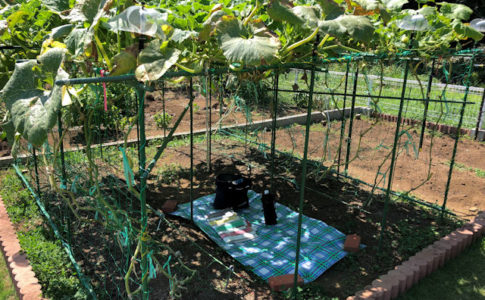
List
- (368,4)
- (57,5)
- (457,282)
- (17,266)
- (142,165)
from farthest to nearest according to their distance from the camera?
(457,282)
(17,266)
(57,5)
(368,4)
(142,165)

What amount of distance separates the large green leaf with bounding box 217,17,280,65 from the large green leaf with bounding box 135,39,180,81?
0.92ft

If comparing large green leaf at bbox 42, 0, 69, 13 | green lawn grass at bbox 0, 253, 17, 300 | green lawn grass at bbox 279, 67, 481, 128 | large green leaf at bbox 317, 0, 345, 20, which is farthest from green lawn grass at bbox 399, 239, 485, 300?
green lawn grass at bbox 279, 67, 481, 128

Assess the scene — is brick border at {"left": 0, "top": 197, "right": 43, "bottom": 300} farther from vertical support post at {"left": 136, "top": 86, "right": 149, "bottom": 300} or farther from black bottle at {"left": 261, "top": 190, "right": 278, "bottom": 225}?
black bottle at {"left": 261, "top": 190, "right": 278, "bottom": 225}

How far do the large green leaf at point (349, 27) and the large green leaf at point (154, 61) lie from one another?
0.75m

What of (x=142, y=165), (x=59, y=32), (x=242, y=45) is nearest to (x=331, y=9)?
(x=242, y=45)

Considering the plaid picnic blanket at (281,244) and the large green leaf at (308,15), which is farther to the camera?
the plaid picnic blanket at (281,244)

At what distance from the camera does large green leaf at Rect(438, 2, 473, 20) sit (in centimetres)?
289

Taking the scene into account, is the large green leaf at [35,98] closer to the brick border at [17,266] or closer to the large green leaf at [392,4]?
the brick border at [17,266]

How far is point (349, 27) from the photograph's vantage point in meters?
1.87

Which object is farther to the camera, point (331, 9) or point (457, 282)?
point (457, 282)

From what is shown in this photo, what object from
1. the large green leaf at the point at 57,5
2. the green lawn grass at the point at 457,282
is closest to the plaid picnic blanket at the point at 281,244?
the green lawn grass at the point at 457,282

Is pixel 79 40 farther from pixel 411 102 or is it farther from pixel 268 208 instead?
pixel 411 102

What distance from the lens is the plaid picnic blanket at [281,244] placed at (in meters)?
3.32

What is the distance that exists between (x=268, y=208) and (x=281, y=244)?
44 cm
